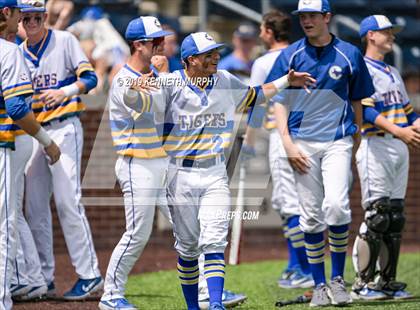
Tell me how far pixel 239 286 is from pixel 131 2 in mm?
6647

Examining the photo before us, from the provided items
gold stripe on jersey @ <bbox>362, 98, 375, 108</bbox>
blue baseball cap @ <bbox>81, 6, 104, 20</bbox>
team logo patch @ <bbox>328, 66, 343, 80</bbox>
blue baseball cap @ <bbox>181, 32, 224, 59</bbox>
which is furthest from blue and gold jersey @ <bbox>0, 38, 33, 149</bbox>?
blue baseball cap @ <bbox>81, 6, 104, 20</bbox>

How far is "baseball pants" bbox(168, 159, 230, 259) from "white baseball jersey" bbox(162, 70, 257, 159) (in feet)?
0.43

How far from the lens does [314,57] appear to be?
25.1 ft

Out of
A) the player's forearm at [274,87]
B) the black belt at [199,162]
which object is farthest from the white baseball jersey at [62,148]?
the player's forearm at [274,87]

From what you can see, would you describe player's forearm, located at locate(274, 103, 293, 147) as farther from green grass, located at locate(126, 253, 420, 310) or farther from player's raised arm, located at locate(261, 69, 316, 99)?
green grass, located at locate(126, 253, 420, 310)

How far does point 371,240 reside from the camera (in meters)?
8.22

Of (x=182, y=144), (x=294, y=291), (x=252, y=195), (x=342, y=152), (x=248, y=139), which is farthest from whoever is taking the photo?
(x=252, y=195)

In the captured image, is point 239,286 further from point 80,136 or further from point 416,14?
point 416,14

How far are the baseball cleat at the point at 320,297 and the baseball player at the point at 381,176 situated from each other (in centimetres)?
67

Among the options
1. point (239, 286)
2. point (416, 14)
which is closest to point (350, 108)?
point (239, 286)

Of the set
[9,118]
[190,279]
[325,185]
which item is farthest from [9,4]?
[325,185]

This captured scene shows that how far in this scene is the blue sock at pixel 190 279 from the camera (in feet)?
22.9

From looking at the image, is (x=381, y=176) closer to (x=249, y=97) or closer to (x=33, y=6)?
(x=249, y=97)

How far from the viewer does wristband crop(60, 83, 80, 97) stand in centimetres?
803
